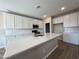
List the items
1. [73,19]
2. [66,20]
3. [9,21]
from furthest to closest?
[66,20], [73,19], [9,21]

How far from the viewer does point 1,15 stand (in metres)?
4.82

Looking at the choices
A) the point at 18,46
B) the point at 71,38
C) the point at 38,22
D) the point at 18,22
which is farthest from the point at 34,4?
the point at 38,22

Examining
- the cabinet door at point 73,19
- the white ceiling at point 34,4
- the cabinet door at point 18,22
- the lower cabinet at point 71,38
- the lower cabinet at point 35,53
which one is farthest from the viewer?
the cabinet door at point 73,19

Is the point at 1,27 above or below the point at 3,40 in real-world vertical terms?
above

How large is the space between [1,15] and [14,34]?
1.51 m

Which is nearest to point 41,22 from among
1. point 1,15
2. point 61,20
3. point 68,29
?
point 61,20

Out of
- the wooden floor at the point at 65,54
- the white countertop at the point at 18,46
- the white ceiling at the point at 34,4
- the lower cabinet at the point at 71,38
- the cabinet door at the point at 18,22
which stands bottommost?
the wooden floor at the point at 65,54

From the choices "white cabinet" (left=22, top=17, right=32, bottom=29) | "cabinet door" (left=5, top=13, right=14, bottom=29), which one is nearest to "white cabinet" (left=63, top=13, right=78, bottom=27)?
"white cabinet" (left=22, top=17, right=32, bottom=29)

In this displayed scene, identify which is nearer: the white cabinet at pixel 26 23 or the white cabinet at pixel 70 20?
the white cabinet at pixel 70 20

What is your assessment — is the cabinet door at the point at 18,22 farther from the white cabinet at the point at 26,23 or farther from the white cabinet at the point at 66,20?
the white cabinet at the point at 66,20

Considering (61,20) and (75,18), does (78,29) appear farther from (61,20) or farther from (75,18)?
(61,20)

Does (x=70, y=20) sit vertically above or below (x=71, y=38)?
above

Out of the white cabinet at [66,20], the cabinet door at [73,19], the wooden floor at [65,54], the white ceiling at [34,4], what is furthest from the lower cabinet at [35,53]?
the white cabinet at [66,20]

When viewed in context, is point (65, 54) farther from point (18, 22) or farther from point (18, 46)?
point (18, 22)
